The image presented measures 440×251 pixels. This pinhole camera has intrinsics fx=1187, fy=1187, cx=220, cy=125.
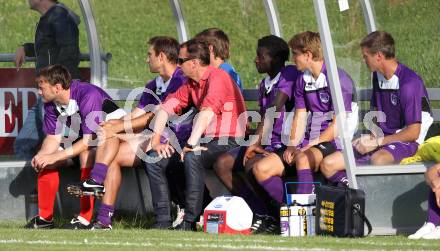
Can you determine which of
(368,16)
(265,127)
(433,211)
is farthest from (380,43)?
(433,211)

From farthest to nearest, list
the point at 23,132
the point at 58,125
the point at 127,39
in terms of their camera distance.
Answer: the point at 127,39, the point at 23,132, the point at 58,125

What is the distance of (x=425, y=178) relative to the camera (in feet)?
30.6

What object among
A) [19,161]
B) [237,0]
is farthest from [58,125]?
[237,0]

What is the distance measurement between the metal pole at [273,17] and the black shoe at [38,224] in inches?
123

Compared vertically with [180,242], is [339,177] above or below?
above

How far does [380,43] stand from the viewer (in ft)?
32.3

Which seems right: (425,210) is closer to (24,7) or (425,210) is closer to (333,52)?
(333,52)

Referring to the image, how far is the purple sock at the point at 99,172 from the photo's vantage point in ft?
33.8

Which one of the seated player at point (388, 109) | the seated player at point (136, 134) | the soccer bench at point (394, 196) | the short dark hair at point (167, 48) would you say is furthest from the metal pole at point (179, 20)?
the soccer bench at point (394, 196)

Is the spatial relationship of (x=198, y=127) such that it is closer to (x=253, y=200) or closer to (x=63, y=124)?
(x=253, y=200)

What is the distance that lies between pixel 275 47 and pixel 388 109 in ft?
4.50

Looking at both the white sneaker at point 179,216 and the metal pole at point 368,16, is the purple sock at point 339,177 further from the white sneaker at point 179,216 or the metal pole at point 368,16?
the white sneaker at point 179,216

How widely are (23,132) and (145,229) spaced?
89.7 inches

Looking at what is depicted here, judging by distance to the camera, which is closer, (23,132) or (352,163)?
(352,163)
